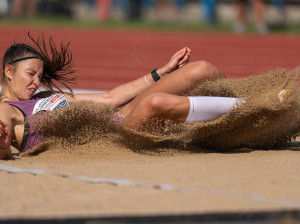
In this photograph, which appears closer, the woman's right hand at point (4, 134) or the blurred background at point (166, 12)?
the woman's right hand at point (4, 134)

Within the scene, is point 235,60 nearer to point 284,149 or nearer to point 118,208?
point 284,149

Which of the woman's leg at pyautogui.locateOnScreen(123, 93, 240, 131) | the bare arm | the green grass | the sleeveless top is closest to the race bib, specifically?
the sleeveless top

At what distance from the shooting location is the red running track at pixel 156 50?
9062 mm

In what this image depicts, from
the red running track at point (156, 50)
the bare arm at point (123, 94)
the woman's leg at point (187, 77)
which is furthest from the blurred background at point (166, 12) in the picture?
the woman's leg at point (187, 77)

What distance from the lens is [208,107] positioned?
3.45 m

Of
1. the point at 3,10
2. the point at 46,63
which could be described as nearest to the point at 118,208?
the point at 46,63

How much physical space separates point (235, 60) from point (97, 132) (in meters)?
6.85

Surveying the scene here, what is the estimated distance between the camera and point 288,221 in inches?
85.0

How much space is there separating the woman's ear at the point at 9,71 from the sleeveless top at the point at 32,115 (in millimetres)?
269

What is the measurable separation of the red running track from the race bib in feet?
13.5

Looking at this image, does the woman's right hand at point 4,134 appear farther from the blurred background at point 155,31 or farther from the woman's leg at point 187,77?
the blurred background at point 155,31

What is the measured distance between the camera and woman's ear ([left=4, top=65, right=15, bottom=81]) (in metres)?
3.89

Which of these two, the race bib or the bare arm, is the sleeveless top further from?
the bare arm

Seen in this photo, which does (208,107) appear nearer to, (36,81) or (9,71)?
(36,81)
